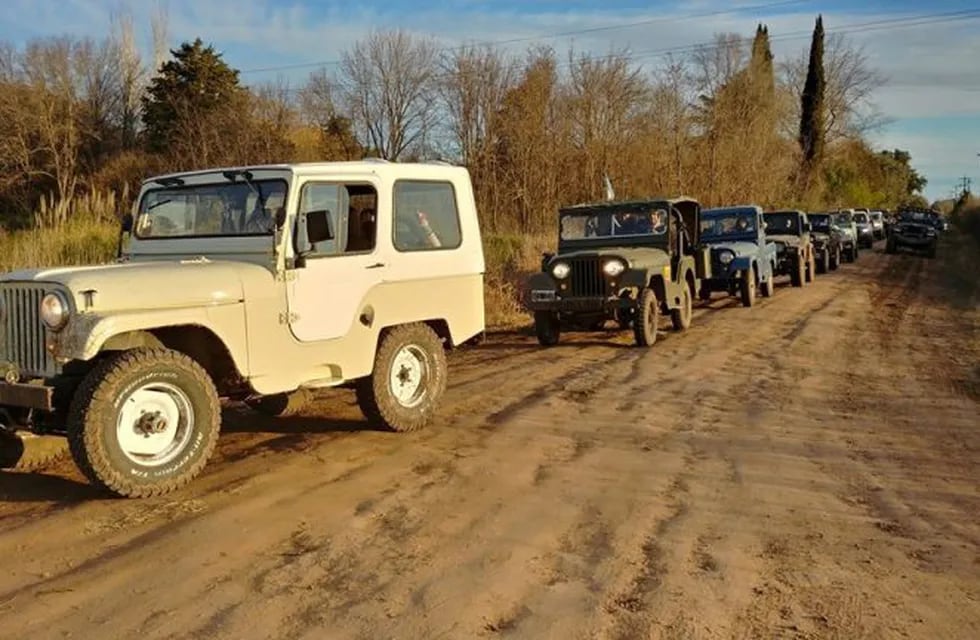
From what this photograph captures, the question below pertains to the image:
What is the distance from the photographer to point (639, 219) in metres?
14.1

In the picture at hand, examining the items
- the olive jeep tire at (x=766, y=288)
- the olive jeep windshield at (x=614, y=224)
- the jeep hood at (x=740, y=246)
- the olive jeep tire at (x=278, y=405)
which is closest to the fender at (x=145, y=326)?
the olive jeep tire at (x=278, y=405)

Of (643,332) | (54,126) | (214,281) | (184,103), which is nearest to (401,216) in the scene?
(214,281)

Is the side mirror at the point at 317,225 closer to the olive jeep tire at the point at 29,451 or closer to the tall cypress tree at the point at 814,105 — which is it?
the olive jeep tire at the point at 29,451

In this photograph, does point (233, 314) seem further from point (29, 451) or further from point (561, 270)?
point (561, 270)

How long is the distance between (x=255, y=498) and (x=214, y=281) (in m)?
1.44

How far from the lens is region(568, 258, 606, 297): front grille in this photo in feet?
42.3

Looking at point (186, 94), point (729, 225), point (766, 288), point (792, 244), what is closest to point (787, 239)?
point (792, 244)

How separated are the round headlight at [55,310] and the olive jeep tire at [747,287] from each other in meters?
14.2

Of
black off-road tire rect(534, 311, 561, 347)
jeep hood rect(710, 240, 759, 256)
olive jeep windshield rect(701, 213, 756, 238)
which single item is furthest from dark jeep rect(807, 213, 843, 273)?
black off-road tire rect(534, 311, 561, 347)

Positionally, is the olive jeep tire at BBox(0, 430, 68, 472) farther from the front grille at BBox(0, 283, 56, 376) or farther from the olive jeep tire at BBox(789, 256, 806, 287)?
the olive jeep tire at BBox(789, 256, 806, 287)

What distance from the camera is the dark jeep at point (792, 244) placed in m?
22.2

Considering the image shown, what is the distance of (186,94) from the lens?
35.8 meters

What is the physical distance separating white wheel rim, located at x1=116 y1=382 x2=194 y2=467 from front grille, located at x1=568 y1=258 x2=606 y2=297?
25.7ft

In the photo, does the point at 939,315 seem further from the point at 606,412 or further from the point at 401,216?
the point at 401,216
